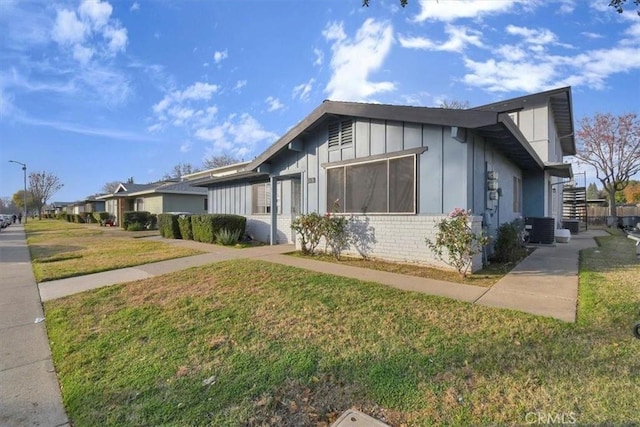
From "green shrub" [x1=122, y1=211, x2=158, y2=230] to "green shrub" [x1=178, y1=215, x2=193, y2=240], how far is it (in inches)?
407

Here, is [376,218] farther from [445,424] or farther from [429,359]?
[445,424]

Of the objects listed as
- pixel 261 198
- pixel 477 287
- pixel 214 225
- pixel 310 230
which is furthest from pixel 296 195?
pixel 477 287

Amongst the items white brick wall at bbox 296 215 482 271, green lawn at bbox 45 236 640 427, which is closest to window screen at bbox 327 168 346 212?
white brick wall at bbox 296 215 482 271

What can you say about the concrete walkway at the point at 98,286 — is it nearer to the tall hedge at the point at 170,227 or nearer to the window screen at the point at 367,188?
the window screen at the point at 367,188

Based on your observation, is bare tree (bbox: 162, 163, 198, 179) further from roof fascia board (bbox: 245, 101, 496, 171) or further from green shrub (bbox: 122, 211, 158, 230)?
roof fascia board (bbox: 245, 101, 496, 171)

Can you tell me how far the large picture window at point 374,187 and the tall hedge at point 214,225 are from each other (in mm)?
5169

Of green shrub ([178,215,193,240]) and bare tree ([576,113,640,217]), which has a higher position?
bare tree ([576,113,640,217])

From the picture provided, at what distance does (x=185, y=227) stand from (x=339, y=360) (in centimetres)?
1300

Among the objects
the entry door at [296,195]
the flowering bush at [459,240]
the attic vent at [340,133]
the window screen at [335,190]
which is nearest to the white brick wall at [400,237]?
the flowering bush at [459,240]

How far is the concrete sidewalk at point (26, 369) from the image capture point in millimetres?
2599


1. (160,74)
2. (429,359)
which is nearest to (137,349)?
(429,359)

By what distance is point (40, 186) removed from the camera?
6303 centimetres

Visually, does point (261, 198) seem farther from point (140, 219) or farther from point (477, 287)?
point (140, 219)

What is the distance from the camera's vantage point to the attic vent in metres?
8.92
